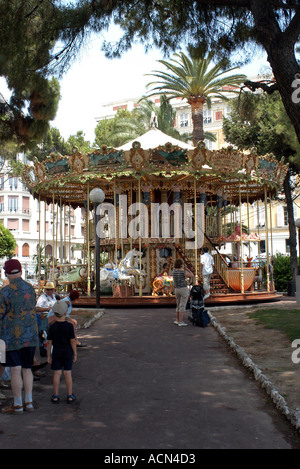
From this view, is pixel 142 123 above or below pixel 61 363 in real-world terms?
above

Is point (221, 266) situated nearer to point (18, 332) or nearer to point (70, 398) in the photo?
point (70, 398)

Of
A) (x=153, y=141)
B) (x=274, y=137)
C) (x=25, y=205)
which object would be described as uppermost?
(x=25, y=205)

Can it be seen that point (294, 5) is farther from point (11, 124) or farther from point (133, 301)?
point (133, 301)

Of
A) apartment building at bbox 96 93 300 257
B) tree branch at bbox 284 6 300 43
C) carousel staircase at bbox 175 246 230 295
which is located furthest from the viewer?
apartment building at bbox 96 93 300 257

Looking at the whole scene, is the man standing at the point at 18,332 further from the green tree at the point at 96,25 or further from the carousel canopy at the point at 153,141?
the carousel canopy at the point at 153,141

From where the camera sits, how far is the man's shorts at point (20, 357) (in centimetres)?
546

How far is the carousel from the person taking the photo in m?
16.8

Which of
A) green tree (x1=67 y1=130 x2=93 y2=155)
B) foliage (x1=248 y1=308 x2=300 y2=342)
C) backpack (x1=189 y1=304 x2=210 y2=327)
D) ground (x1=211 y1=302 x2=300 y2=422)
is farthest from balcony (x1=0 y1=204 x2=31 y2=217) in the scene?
backpack (x1=189 y1=304 x2=210 y2=327)

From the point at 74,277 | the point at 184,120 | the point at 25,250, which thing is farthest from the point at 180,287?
the point at 184,120

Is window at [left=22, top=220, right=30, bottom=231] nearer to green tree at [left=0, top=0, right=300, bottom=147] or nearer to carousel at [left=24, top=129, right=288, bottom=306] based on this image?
carousel at [left=24, top=129, right=288, bottom=306]

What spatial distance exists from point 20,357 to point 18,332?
1.00 feet

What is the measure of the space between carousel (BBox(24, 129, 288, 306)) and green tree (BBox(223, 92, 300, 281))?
8.90 ft

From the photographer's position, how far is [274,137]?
970 inches

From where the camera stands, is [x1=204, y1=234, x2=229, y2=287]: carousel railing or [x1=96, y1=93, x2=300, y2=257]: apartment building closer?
[x1=204, y1=234, x2=229, y2=287]: carousel railing
